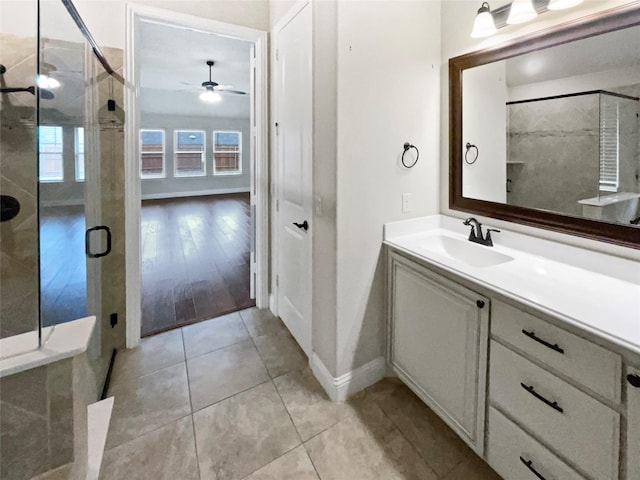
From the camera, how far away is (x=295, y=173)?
229cm

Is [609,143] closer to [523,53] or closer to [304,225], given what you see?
[523,53]

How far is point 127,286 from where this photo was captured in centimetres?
233

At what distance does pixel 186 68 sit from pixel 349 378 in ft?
20.5

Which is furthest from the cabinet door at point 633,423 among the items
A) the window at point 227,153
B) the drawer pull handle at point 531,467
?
the window at point 227,153

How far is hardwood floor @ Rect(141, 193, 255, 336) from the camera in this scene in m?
2.95

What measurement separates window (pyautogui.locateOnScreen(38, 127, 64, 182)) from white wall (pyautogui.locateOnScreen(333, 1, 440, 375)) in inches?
50.8

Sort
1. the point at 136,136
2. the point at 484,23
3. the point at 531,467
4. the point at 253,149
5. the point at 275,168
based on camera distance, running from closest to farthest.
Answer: the point at 531,467, the point at 484,23, the point at 136,136, the point at 275,168, the point at 253,149

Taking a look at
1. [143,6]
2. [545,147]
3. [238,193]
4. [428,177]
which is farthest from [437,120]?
[238,193]

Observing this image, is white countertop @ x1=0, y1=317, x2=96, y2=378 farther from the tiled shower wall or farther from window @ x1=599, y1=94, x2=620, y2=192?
window @ x1=599, y1=94, x2=620, y2=192

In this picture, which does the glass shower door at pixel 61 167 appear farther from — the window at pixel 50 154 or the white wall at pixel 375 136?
the white wall at pixel 375 136

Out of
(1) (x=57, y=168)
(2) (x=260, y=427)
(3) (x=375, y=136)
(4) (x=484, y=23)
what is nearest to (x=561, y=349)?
(3) (x=375, y=136)

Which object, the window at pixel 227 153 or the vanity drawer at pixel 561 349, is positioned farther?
the window at pixel 227 153

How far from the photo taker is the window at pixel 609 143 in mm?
→ 1409

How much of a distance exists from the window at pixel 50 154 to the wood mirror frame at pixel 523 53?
2.10 m
